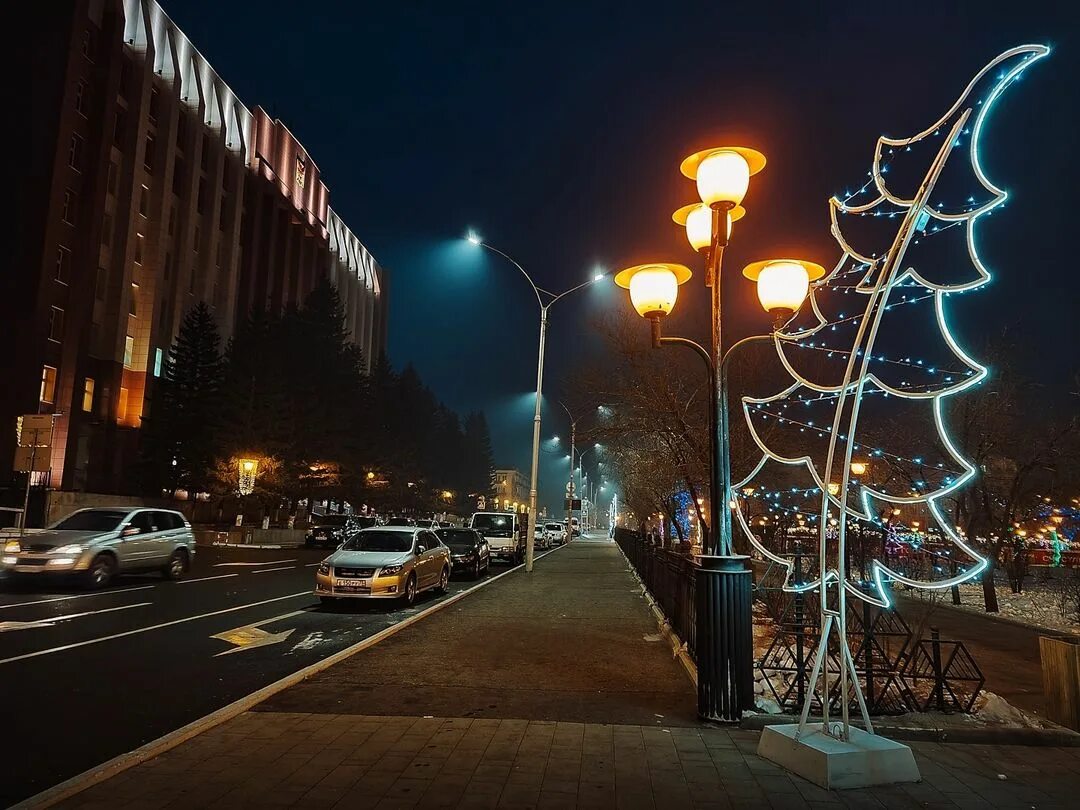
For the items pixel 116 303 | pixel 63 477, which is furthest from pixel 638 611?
pixel 116 303

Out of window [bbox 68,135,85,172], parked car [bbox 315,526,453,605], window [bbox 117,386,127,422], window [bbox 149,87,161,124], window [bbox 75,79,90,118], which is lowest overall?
parked car [bbox 315,526,453,605]

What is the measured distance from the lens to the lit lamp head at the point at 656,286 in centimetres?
738

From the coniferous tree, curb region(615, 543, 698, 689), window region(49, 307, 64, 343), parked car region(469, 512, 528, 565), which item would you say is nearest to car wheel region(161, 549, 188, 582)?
curb region(615, 543, 698, 689)

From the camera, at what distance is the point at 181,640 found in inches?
404

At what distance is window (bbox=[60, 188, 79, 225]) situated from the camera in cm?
4023

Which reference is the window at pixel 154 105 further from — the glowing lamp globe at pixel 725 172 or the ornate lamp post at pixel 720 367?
the glowing lamp globe at pixel 725 172

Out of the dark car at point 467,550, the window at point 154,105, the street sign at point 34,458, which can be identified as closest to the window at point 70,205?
the window at point 154,105

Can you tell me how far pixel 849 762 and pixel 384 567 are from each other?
34.1ft

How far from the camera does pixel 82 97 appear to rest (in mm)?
42094

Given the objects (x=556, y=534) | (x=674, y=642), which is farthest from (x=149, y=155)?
(x=674, y=642)

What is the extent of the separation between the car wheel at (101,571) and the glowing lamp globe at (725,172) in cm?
1498

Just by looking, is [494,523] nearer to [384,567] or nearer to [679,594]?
[384,567]

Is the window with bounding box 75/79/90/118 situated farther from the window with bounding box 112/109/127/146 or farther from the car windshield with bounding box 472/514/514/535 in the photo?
the car windshield with bounding box 472/514/514/535

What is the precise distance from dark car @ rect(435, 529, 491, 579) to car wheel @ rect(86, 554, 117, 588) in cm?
831
